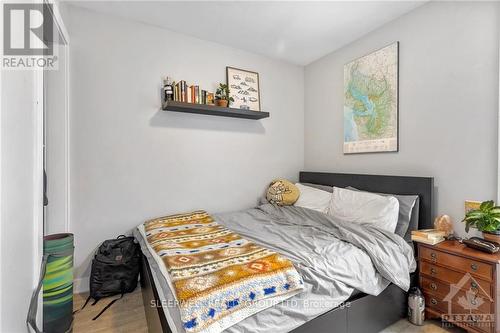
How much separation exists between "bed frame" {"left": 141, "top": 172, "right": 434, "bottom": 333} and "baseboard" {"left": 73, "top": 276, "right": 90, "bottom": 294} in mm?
824

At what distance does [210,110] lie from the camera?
270cm

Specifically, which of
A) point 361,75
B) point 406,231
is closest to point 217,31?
point 361,75

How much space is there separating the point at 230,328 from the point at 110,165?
77.7 inches

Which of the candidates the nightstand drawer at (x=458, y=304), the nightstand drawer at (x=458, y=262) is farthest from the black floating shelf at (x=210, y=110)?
the nightstand drawer at (x=458, y=304)

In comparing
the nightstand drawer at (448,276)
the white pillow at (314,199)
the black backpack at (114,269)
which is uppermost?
the white pillow at (314,199)

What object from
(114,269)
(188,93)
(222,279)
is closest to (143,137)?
(188,93)

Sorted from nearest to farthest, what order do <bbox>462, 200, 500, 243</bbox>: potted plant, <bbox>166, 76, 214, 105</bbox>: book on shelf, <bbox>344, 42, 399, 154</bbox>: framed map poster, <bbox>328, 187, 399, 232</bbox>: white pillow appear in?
<bbox>462, 200, 500, 243</bbox>: potted plant < <bbox>328, 187, 399, 232</bbox>: white pillow < <bbox>344, 42, 399, 154</bbox>: framed map poster < <bbox>166, 76, 214, 105</bbox>: book on shelf

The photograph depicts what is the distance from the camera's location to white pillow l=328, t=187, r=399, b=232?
80.3 inches

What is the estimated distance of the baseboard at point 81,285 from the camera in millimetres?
2297

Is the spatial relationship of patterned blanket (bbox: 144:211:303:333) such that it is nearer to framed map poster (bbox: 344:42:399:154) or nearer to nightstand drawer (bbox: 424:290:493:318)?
nightstand drawer (bbox: 424:290:493:318)

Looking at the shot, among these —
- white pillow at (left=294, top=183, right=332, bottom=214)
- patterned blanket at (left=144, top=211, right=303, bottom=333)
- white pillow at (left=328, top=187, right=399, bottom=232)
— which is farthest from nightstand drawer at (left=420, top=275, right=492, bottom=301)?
patterned blanket at (left=144, top=211, right=303, bottom=333)

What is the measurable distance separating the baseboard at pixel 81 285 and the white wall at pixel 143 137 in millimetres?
22

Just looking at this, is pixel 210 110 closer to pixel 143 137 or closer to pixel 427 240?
pixel 143 137

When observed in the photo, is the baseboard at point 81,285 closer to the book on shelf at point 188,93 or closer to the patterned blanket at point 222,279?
the patterned blanket at point 222,279
